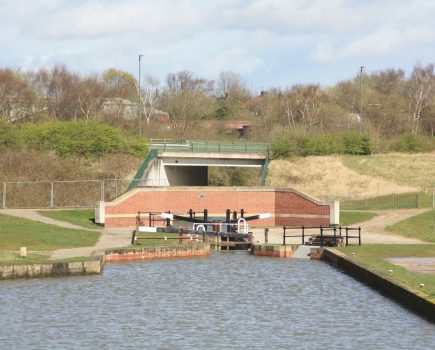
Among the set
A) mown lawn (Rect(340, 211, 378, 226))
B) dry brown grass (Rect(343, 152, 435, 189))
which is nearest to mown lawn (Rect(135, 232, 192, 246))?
mown lawn (Rect(340, 211, 378, 226))

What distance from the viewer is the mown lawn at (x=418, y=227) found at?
51781 mm

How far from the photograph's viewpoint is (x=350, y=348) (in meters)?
23.1

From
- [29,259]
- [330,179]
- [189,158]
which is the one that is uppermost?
[189,158]

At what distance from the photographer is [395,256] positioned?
132ft

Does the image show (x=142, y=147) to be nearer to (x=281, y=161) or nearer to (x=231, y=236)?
(x=281, y=161)

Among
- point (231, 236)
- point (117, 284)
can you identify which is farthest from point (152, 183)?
point (117, 284)

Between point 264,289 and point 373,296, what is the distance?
4.34m

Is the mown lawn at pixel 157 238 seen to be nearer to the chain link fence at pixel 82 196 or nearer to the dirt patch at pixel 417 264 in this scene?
the chain link fence at pixel 82 196

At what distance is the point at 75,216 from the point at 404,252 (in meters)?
23.0

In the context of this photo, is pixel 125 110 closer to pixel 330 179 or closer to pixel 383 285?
pixel 330 179

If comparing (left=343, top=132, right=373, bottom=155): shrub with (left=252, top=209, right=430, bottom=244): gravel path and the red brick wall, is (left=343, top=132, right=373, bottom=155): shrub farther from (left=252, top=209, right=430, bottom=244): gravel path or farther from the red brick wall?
(left=252, top=209, right=430, bottom=244): gravel path

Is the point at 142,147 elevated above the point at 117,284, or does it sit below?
above

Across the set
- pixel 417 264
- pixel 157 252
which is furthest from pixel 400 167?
pixel 417 264

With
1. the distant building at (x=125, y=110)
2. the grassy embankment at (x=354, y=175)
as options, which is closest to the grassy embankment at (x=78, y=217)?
the grassy embankment at (x=354, y=175)
